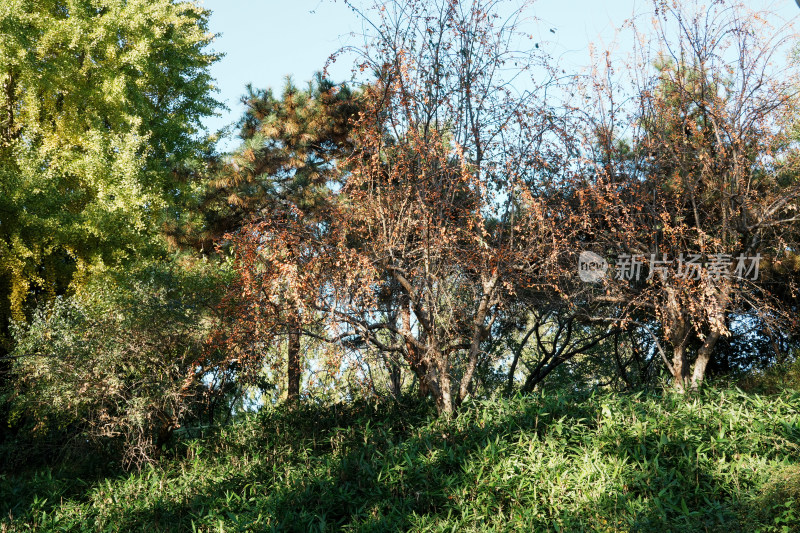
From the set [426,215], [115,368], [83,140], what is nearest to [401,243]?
[426,215]

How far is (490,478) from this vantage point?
6398mm

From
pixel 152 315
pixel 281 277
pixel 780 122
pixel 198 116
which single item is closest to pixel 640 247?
pixel 780 122

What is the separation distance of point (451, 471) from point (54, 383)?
543 centimetres

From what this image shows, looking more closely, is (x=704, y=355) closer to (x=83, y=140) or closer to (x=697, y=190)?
(x=697, y=190)

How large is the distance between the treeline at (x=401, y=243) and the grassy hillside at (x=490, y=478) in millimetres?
807

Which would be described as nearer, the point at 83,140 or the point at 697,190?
the point at 697,190

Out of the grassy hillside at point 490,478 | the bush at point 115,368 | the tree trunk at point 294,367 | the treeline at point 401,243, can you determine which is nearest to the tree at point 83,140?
the treeline at point 401,243

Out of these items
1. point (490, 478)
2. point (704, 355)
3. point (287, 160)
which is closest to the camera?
point (490, 478)

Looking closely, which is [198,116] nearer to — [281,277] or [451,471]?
[281,277]

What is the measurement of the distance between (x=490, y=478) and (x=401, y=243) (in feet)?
11.4

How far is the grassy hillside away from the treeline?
807 millimetres

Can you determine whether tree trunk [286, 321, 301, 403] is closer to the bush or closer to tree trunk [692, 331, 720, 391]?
the bush

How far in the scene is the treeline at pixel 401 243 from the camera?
324 inches

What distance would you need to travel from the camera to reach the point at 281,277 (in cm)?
734
